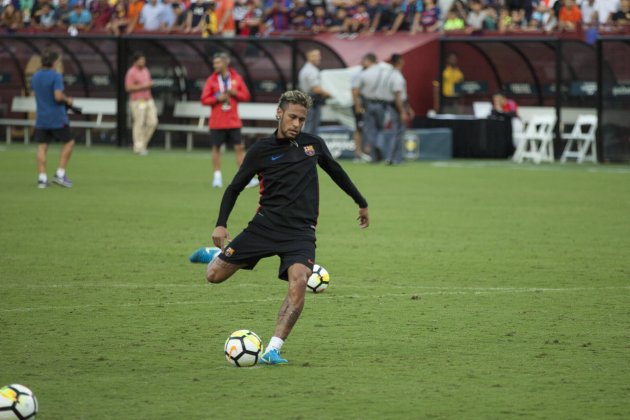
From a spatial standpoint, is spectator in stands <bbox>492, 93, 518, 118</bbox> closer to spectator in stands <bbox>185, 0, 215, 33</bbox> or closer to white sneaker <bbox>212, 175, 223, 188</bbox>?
spectator in stands <bbox>185, 0, 215, 33</bbox>

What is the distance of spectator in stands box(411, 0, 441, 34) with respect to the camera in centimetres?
3219

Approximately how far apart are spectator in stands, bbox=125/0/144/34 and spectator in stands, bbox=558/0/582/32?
40.7 feet

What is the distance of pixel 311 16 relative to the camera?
114ft

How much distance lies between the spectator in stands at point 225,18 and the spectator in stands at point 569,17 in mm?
8850

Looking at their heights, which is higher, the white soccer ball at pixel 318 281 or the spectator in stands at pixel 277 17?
the spectator in stands at pixel 277 17

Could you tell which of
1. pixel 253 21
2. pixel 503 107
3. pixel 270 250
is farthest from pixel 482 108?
pixel 270 250

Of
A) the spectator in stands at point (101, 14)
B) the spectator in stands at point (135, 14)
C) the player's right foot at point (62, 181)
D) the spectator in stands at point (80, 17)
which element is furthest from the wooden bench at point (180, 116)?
the player's right foot at point (62, 181)

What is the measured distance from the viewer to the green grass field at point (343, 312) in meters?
7.22

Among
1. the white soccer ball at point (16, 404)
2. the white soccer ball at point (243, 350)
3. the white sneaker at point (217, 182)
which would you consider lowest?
the white sneaker at point (217, 182)

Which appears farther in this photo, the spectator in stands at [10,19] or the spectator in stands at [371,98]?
the spectator in stands at [10,19]

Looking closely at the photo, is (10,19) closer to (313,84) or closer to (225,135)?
(313,84)

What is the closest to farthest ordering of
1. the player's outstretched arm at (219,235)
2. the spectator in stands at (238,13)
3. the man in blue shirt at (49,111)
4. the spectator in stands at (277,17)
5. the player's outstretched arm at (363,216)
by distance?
the player's outstretched arm at (219,235) → the player's outstretched arm at (363,216) → the man in blue shirt at (49,111) → the spectator in stands at (277,17) → the spectator in stands at (238,13)

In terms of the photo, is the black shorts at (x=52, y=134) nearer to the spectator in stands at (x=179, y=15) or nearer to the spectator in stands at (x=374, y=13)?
the spectator in stands at (x=374, y=13)

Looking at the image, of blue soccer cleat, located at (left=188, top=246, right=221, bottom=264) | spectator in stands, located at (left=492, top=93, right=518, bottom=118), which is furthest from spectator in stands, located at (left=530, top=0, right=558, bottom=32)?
blue soccer cleat, located at (left=188, top=246, right=221, bottom=264)
